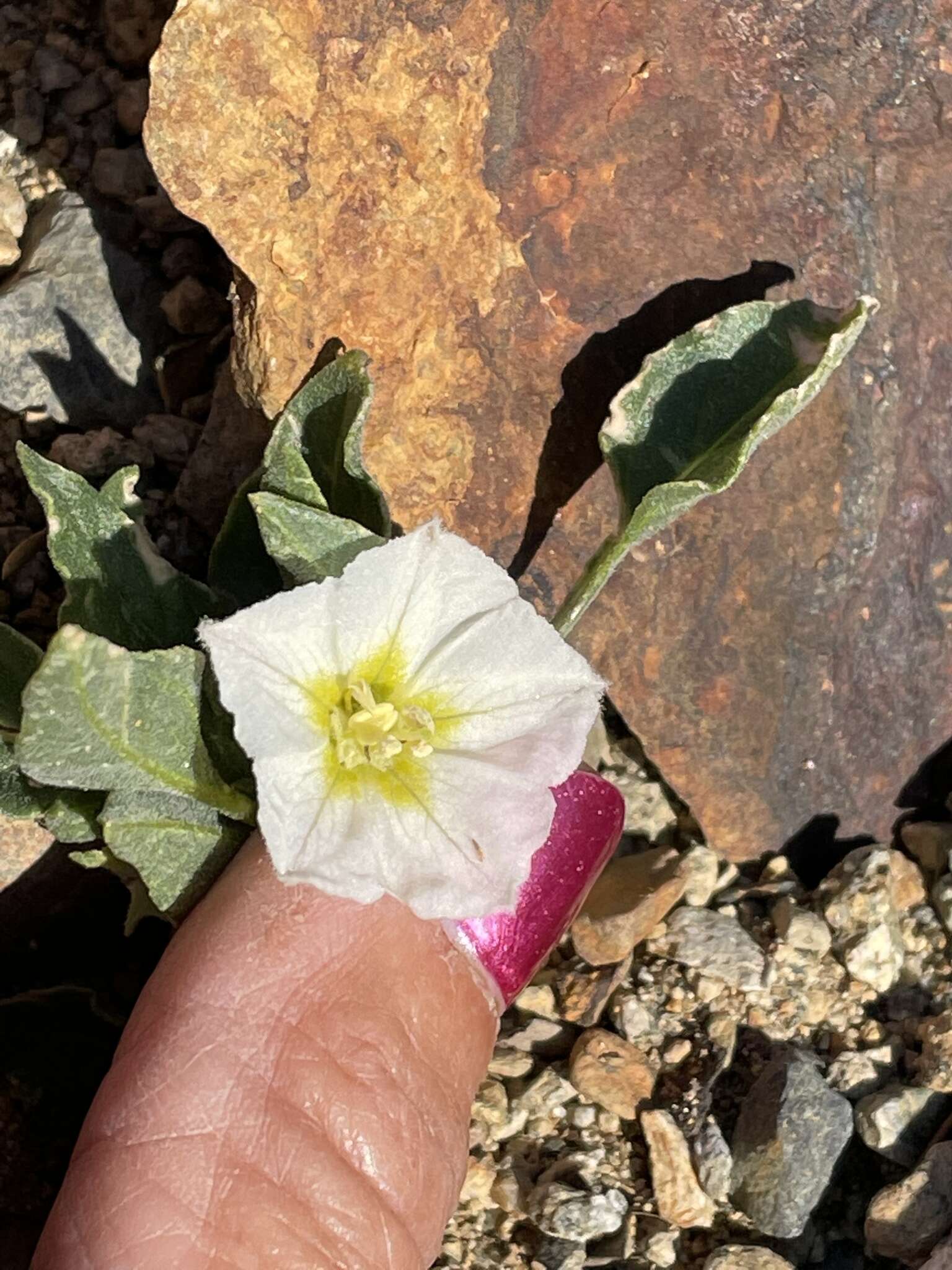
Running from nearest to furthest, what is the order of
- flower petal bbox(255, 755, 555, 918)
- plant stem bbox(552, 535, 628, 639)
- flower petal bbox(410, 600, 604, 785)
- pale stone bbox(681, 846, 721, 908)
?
flower petal bbox(255, 755, 555, 918) → flower petal bbox(410, 600, 604, 785) → plant stem bbox(552, 535, 628, 639) → pale stone bbox(681, 846, 721, 908)

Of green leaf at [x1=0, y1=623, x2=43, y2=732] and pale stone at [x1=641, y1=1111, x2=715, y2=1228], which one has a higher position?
green leaf at [x1=0, y1=623, x2=43, y2=732]

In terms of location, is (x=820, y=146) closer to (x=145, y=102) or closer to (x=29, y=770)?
(x=145, y=102)

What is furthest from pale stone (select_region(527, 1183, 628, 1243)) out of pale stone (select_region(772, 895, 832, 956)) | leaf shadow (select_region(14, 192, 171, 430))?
leaf shadow (select_region(14, 192, 171, 430))

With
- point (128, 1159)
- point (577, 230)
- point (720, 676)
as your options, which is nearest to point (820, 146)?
point (577, 230)

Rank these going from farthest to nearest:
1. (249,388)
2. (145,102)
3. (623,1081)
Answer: (145,102) → (623,1081) → (249,388)

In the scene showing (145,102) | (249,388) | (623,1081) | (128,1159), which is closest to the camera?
(128,1159)

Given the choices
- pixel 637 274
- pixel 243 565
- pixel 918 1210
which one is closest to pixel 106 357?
pixel 243 565

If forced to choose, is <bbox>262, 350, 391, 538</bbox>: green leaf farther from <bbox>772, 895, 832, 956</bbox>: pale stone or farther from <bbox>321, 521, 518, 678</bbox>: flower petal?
<bbox>772, 895, 832, 956</bbox>: pale stone
